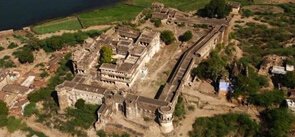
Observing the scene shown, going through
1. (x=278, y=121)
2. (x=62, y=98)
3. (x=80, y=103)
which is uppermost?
(x=62, y=98)

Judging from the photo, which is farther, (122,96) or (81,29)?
(81,29)

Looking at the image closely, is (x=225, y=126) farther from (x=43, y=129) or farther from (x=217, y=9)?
(x=217, y=9)

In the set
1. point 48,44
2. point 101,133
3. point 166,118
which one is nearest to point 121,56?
point 101,133

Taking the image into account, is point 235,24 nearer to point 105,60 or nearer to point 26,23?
point 105,60

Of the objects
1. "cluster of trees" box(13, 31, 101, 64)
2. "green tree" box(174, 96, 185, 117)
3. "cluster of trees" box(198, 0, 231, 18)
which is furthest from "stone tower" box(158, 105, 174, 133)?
"cluster of trees" box(198, 0, 231, 18)

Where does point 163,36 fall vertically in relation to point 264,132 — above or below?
above

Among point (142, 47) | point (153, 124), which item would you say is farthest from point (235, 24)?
point (153, 124)
